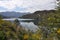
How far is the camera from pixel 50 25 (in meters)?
6.90

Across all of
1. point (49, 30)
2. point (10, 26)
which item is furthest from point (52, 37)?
point (10, 26)

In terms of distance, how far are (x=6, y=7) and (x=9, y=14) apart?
0.89 feet

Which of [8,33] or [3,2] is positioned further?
[3,2]

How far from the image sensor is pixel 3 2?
6.73m

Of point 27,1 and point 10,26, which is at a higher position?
point 27,1

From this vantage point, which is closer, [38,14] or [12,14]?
[12,14]

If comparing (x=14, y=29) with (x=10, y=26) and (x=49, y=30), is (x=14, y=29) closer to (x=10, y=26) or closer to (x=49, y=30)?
(x=10, y=26)

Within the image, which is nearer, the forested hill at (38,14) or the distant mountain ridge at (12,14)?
the distant mountain ridge at (12,14)

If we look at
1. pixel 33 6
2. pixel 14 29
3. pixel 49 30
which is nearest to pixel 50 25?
pixel 49 30

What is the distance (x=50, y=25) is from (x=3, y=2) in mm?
1638

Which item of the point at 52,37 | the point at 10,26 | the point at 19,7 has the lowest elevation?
the point at 52,37

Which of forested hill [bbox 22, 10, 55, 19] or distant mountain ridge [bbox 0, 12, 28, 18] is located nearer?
distant mountain ridge [bbox 0, 12, 28, 18]

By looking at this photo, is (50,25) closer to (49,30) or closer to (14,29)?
(49,30)

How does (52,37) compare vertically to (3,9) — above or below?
below
